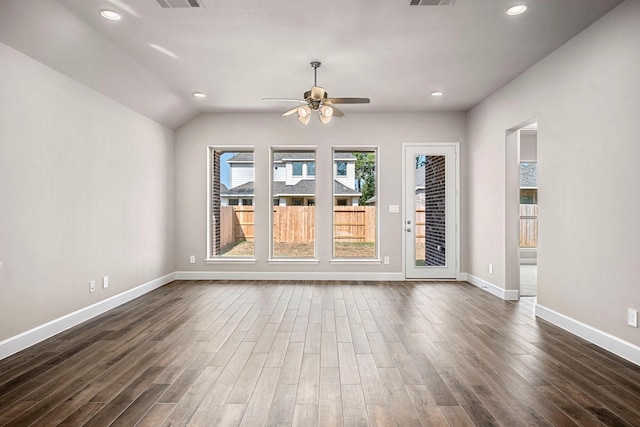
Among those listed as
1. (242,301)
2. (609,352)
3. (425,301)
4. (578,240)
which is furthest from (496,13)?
(242,301)

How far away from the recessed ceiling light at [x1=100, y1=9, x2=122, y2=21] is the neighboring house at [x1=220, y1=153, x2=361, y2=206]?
3.38 m

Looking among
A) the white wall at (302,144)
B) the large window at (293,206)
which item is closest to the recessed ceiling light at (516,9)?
the white wall at (302,144)

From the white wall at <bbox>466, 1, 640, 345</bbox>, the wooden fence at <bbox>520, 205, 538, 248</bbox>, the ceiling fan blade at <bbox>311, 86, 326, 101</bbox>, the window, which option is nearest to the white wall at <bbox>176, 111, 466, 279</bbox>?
the window

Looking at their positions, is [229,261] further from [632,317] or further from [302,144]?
[632,317]

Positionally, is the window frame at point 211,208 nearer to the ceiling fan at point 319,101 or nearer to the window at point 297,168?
the window at point 297,168

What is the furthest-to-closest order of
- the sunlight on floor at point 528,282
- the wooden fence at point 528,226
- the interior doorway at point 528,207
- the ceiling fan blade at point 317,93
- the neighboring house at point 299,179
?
1. the wooden fence at point 528,226
2. the interior doorway at point 528,207
3. the neighboring house at point 299,179
4. the sunlight on floor at point 528,282
5. the ceiling fan blade at point 317,93

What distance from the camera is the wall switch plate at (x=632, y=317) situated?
111 inches

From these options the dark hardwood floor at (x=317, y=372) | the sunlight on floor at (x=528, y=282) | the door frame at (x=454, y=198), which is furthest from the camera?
the door frame at (x=454, y=198)

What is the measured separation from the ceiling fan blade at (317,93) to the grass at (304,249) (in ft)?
9.96

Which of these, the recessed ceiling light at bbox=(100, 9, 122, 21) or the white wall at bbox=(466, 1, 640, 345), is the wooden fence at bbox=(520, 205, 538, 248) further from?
the recessed ceiling light at bbox=(100, 9, 122, 21)

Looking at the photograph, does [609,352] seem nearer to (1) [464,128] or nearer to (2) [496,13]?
(2) [496,13]

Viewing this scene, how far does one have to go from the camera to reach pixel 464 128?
621 centimetres

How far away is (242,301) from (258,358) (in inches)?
76.1

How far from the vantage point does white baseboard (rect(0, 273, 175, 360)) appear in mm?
2959
